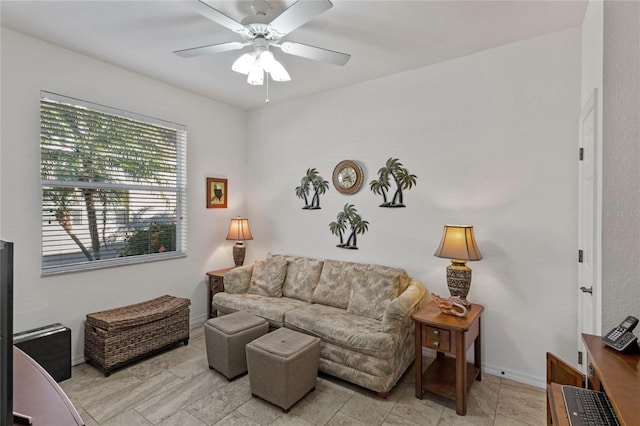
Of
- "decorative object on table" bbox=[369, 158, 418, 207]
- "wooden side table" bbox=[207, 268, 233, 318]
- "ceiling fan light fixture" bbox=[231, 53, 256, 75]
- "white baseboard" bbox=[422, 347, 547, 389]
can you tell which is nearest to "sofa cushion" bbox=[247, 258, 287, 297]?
"wooden side table" bbox=[207, 268, 233, 318]

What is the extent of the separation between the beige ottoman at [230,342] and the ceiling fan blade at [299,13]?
2.31 metres

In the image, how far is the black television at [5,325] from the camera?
2.38 feet

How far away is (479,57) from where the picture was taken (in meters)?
2.81

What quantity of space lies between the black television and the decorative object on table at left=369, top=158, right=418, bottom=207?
9.62ft

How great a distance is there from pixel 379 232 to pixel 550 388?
2.07 metres

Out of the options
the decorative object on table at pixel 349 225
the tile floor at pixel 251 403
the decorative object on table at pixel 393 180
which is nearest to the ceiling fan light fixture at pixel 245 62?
the decorative object on table at pixel 393 180

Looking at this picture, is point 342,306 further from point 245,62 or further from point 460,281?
point 245,62

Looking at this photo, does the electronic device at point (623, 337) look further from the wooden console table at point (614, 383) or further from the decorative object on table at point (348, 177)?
the decorative object on table at point (348, 177)

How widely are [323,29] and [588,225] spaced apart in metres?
2.36

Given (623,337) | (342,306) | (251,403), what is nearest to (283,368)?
(251,403)

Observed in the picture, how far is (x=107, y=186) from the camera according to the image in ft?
10.2

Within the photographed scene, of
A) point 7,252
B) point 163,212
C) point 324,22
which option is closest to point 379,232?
point 324,22

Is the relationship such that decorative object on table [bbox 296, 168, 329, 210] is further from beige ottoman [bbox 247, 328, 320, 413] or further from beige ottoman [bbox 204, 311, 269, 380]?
beige ottoman [bbox 247, 328, 320, 413]

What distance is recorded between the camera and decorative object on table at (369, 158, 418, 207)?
3189mm
